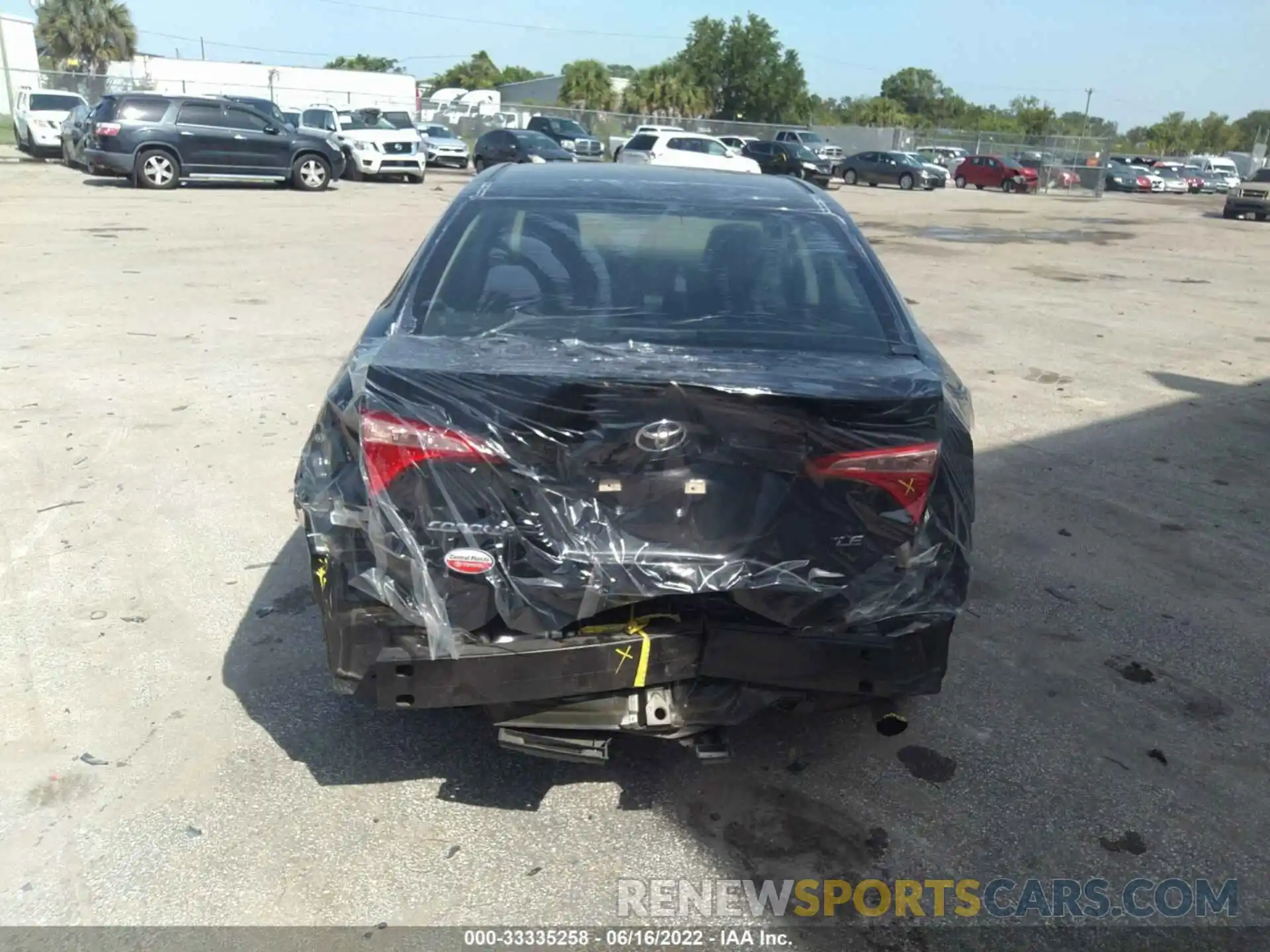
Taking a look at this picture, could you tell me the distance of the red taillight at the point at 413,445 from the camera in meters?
2.70

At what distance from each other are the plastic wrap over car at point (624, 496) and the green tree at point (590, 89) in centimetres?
6812

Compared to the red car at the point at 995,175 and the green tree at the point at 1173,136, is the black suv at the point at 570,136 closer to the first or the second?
the red car at the point at 995,175

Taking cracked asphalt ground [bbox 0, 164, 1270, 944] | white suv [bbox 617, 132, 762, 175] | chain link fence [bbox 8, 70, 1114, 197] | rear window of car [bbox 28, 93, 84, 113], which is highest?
chain link fence [bbox 8, 70, 1114, 197]

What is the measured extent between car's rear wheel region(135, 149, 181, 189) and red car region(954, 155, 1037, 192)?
31.8m

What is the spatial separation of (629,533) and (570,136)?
34802 mm

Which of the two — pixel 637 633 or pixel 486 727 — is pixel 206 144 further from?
pixel 637 633

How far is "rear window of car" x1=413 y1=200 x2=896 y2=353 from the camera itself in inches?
131

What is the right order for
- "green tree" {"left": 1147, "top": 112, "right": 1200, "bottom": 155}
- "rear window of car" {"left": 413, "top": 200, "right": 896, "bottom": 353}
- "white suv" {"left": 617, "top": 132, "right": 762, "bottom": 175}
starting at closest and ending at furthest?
"rear window of car" {"left": 413, "top": 200, "right": 896, "bottom": 353} < "white suv" {"left": 617, "top": 132, "right": 762, "bottom": 175} < "green tree" {"left": 1147, "top": 112, "right": 1200, "bottom": 155}

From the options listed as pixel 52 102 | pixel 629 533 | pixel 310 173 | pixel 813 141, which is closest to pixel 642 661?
pixel 629 533

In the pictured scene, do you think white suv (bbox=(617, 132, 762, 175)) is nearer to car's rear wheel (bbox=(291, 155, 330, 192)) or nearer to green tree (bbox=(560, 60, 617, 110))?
car's rear wheel (bbox=(291, 155, 330, 192))

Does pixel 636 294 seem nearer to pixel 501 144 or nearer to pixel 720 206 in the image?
pixel 720 206

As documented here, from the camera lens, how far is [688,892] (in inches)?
114

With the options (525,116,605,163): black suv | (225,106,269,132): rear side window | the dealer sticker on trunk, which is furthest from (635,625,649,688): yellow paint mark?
(525,116,605,163): black suv

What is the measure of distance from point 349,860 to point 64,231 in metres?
14.3
